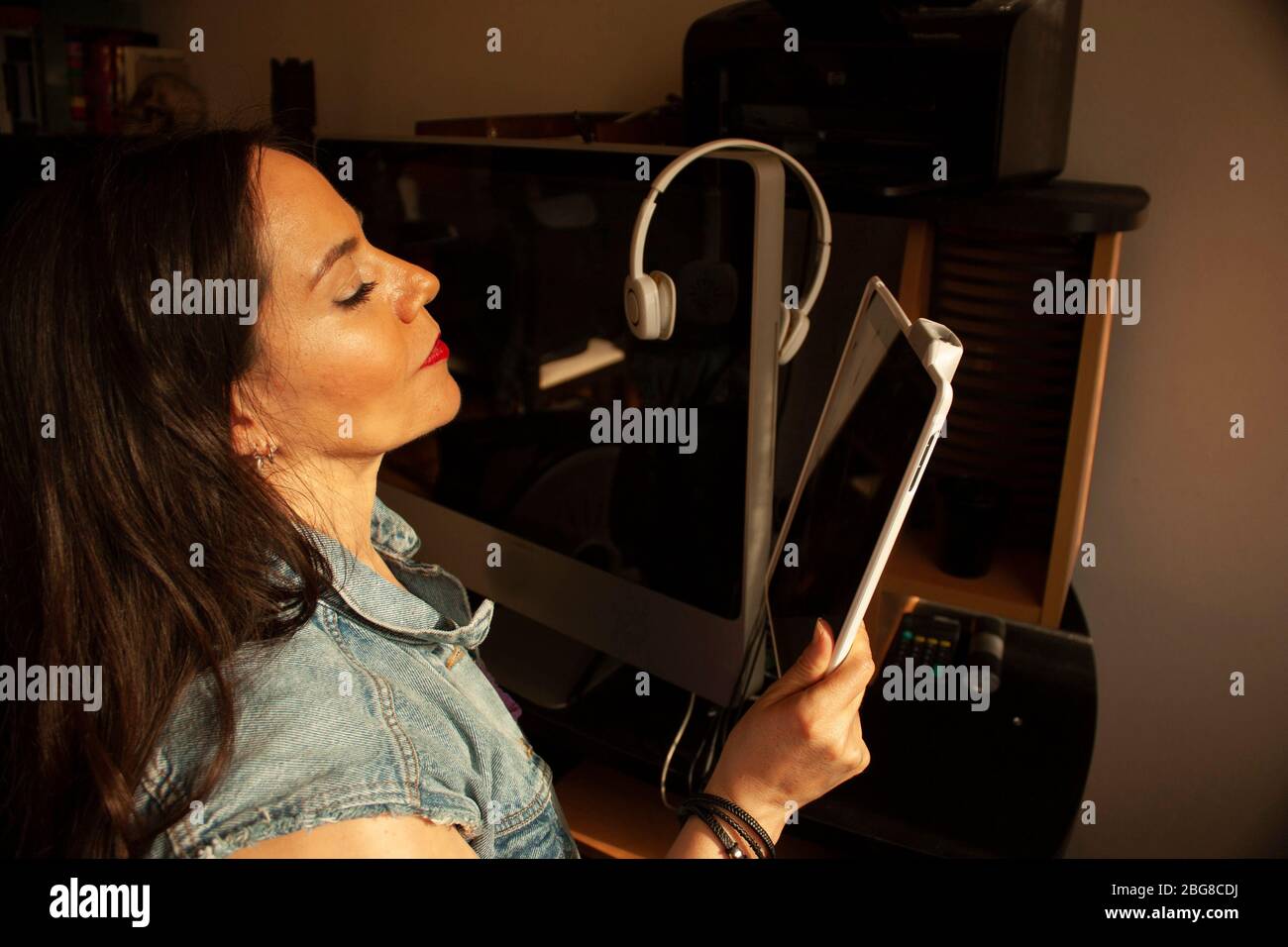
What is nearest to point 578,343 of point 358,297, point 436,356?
point 436,356

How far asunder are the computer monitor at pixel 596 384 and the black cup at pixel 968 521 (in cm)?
31

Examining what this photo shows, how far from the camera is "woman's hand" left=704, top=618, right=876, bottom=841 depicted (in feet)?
2.61

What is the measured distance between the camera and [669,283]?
3.11ft

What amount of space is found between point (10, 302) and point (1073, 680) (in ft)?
3.75

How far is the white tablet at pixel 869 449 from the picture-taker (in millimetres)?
655

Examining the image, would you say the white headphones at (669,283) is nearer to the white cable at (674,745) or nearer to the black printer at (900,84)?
the black printer at (900,84)

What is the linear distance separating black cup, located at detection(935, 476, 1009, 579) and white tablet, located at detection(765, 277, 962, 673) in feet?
0.96

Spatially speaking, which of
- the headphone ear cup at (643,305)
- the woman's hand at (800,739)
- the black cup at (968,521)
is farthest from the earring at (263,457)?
the black cup at (968,521)

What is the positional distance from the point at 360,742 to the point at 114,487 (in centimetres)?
26

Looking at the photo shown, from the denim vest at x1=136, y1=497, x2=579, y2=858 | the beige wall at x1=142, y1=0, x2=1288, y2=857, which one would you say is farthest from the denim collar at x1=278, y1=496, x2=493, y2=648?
the beige wall at x1=142, y1=0, x2=1288, y2=857

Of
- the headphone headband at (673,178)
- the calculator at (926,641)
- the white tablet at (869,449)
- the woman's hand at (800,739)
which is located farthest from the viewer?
the calculator at (926,641)

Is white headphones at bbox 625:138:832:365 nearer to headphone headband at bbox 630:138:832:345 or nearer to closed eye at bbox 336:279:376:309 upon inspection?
headphone headband at bbox 630:138:832:345
